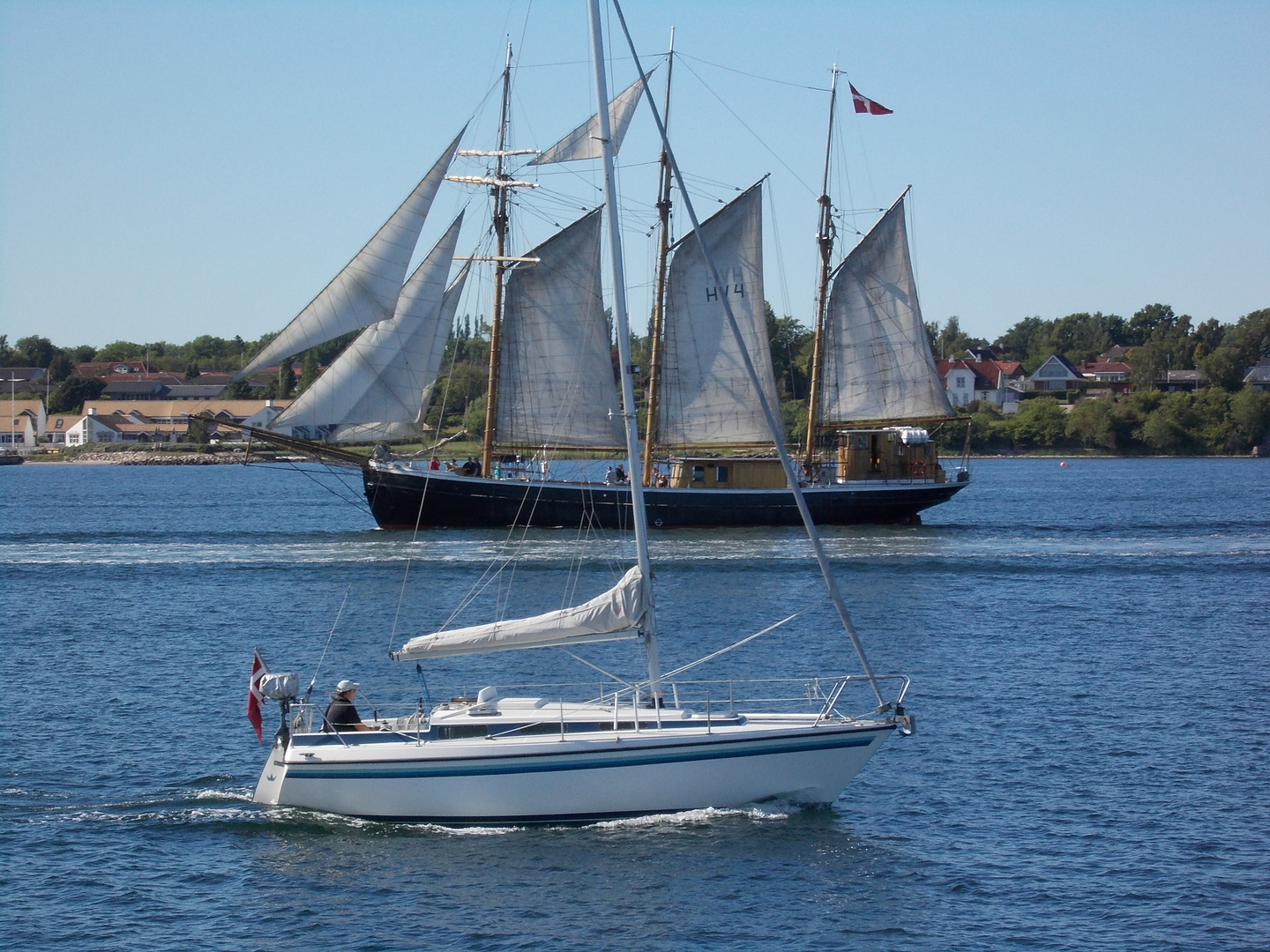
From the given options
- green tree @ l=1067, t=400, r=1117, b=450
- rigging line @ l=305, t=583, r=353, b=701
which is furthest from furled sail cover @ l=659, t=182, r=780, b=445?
green tree @ l=1067, t=400, r=1117, b=450

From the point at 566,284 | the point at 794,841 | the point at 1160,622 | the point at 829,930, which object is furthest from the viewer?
the point at 566,284

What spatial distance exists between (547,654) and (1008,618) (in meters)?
15.8

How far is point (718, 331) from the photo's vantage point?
6919 cm

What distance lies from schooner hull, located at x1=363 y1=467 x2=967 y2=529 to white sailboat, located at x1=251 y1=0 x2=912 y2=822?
41830mm

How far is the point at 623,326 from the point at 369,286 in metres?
40.1

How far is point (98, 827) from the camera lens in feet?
75.8

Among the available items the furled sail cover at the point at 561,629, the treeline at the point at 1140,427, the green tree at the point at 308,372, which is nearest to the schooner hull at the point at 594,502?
the furled sail cover at the point at 561,629

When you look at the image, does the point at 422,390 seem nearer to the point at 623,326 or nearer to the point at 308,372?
the point at 623,326

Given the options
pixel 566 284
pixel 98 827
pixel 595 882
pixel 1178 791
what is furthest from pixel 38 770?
pixel 566 284

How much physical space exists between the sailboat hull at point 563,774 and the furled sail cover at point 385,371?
42.0 metres

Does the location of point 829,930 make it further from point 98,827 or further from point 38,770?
point 38,770

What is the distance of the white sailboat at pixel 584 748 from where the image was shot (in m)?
21.7

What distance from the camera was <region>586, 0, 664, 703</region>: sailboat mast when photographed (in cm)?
2152

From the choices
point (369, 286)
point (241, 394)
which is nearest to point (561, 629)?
point (369, 286)
